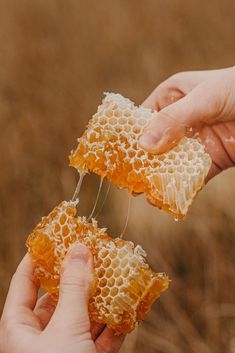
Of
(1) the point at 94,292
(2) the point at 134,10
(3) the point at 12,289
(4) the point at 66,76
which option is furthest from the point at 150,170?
(2) the point at 134,10

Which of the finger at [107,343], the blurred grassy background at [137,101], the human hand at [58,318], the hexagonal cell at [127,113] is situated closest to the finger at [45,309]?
the human hand at [58,318]

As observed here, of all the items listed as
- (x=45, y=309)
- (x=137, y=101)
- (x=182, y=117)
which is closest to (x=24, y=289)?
(x=45, y=309)

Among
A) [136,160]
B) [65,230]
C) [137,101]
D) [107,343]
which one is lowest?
[107,343]

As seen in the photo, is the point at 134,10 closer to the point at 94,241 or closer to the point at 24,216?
the point at 24,216

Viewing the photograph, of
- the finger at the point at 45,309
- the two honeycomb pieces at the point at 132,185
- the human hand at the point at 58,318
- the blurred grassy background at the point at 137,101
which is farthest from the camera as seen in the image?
the blurred grassy background at the point at 137,101

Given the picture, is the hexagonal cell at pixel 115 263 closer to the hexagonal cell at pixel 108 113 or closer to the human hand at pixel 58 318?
the human hand at pixel 58 318

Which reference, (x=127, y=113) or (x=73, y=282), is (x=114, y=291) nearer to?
(x=73, y=282)
